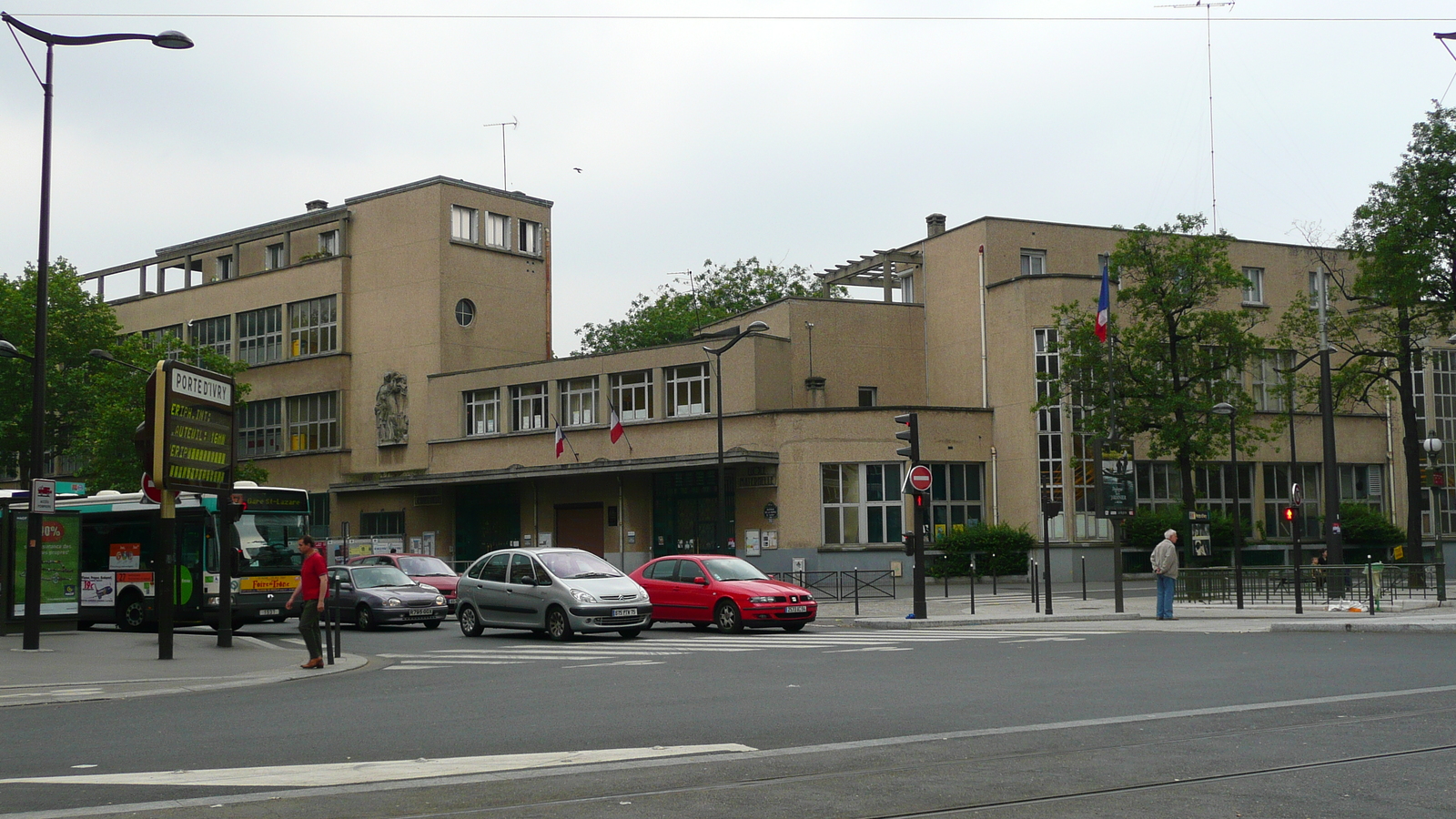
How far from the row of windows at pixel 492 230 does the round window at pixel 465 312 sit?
255cm

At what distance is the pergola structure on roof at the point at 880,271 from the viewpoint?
52750 mm

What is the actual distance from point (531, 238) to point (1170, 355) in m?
30.6

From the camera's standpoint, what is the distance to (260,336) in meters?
62.0

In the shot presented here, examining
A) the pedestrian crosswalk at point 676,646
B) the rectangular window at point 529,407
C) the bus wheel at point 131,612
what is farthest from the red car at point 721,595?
the rectangular window at point 529,407

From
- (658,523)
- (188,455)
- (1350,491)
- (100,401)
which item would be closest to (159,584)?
(188,455)

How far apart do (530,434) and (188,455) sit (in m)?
30.5

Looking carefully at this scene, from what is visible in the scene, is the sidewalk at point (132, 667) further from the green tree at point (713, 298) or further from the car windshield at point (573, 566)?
the green tree at point (713, 298)

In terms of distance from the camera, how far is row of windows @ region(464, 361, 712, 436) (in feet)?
156

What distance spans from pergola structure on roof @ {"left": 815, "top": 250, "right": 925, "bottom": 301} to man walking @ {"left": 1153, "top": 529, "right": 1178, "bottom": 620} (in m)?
27.0

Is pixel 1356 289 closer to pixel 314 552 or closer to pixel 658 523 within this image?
pixel 658 523

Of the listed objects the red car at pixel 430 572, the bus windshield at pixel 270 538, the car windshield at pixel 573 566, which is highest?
the bus windshield at pixel 270 538

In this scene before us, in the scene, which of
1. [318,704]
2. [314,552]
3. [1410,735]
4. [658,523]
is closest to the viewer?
[1410,735]

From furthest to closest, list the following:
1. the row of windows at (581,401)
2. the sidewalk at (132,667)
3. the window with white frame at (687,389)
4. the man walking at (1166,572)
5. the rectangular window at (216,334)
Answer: the rectangular window at (216,334) < the row of windows at (581,401) < the window with white frame at (687,389) < the man walking at (1166,572) < the sidewalk at (132,667)

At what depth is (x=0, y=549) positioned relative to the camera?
26578 mm
